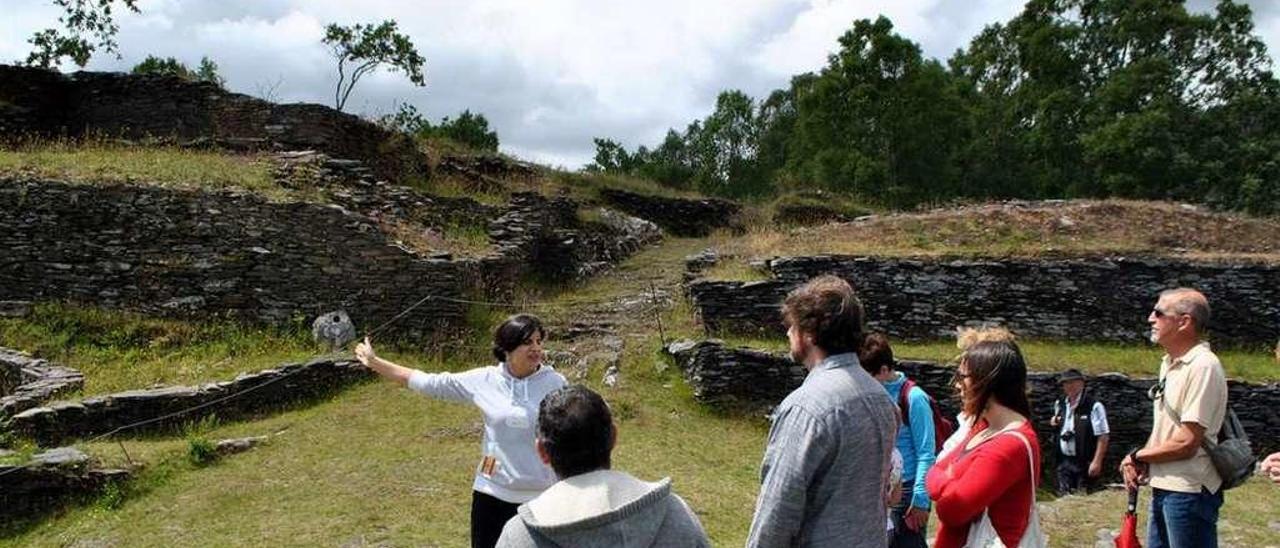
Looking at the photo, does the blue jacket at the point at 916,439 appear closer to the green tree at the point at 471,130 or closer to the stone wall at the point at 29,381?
the stone wall at the point at 29,381

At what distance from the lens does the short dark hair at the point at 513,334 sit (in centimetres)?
362

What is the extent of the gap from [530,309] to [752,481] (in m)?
5.95

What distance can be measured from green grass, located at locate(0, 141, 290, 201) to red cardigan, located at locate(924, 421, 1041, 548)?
11.2 m

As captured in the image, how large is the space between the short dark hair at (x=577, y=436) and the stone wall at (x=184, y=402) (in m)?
8.08

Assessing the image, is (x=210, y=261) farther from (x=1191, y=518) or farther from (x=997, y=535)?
(x=1191, y=518)

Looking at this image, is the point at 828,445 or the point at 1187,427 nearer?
the point at 828,445

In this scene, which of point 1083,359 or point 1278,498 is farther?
point 1083,359

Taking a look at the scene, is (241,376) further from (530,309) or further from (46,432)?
(530,309)

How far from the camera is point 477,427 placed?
→ 28.4 ft

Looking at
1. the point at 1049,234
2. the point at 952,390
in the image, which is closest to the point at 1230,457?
the point at 952,390

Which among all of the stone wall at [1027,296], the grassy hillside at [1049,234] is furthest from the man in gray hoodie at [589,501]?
the grassy hillside at [1049,234]

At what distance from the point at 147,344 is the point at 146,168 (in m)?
3.43

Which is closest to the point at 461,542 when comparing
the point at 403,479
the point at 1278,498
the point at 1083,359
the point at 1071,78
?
the point at 403,479

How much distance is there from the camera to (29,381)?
9.45m
